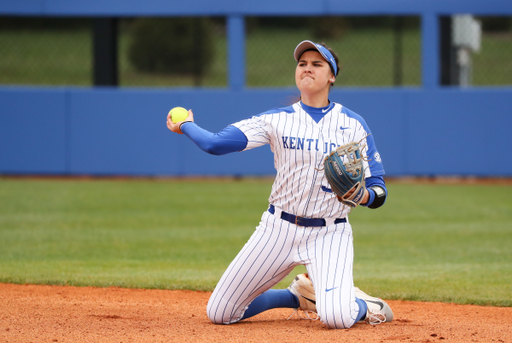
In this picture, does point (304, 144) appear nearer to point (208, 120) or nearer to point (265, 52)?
point (208, 120)

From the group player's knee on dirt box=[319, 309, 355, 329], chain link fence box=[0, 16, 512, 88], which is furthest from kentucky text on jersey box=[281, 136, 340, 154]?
chain link fence box=[0, 16, 512, 88]

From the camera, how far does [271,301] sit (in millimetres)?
3910

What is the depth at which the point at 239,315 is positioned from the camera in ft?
12.3

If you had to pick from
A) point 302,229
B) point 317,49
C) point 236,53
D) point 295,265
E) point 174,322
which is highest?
point 236,53

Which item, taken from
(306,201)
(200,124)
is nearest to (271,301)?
(306,201)

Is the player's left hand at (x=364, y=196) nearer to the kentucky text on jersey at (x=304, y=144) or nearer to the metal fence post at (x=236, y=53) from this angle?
the kentucky text on jersey at (x=304, y=144)

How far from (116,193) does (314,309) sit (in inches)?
252

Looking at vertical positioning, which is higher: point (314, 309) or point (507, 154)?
point (507, 154)

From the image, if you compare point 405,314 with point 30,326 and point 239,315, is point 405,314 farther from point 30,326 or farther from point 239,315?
point 30,326

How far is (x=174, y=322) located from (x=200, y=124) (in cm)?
748

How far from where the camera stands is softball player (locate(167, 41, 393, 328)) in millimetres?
3516

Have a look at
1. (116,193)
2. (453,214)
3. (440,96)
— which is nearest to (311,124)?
(453,214)

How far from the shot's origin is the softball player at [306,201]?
11.5ft

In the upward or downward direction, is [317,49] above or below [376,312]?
above
